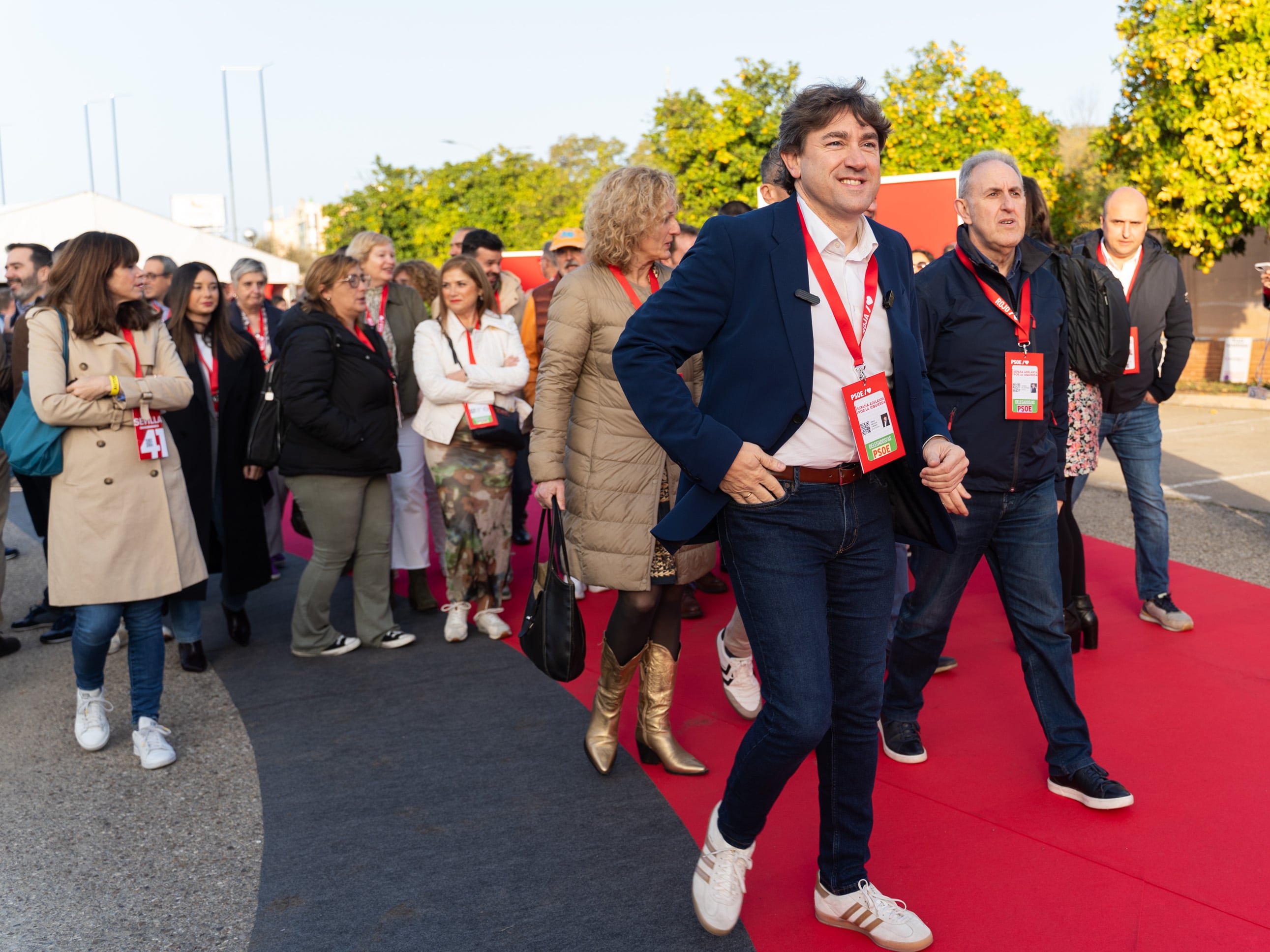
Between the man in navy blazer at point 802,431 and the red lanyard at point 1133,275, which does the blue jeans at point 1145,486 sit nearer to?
the red lanyard at point 1133,275

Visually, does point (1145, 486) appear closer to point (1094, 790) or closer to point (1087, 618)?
point (1087, 618)

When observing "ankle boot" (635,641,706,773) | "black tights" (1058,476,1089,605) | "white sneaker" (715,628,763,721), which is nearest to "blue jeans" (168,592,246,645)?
"ankle boot" (635,641,706,773)

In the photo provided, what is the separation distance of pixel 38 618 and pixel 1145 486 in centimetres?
633

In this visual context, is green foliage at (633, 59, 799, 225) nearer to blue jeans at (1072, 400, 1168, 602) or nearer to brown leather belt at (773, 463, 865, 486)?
blue jeans at (1072, 400, 1168, 602)

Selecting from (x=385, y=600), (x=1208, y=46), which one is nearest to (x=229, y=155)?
(x=1208, y=46)

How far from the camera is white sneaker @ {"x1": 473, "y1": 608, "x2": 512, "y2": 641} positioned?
18.5ft

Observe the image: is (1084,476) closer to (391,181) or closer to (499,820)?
(499,820)

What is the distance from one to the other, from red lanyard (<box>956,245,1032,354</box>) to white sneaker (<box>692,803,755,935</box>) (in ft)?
6.14

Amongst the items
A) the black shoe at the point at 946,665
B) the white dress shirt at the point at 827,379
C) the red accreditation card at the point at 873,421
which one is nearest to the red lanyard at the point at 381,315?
the black shoe at the point at 946,665

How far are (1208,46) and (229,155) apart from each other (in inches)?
2191

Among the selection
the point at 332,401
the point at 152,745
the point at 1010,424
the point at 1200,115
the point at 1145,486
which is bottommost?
the point at 152,745

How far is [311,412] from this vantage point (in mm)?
5066

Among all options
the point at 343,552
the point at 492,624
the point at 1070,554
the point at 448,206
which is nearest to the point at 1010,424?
the point at 1070,554

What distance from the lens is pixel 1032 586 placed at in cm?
342
